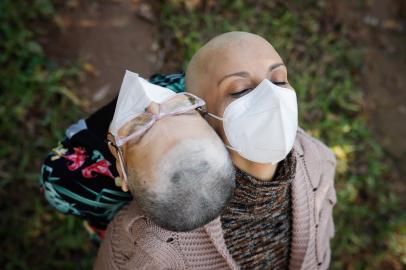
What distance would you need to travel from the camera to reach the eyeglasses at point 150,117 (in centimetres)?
152

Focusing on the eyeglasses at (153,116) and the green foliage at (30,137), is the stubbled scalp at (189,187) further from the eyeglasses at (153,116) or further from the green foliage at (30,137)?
the green foliage at (30,137)

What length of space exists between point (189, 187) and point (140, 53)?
2342 millimetres

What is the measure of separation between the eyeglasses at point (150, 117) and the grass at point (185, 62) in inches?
71.1

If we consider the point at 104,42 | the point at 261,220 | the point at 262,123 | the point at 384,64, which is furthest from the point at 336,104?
the point at 262,123

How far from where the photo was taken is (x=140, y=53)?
3.55m

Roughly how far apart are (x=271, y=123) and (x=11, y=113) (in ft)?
7.36

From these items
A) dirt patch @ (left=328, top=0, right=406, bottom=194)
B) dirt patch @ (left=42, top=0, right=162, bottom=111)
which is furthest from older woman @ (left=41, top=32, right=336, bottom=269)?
dirt patch @ (left=328, top=0, right=406, bottom=194)

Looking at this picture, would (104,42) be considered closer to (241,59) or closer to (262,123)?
(241,59)

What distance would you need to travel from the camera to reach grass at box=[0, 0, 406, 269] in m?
3.12

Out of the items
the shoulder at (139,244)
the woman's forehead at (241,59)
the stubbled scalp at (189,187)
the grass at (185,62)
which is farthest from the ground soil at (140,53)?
the stubbled scalp at (189,187)

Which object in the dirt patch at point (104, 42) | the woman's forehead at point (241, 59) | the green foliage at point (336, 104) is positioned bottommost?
the green foliage at point (336, 104)

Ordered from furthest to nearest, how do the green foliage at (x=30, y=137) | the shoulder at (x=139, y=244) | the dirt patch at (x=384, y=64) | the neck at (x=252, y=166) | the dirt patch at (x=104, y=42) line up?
the dirt patch at (x=384, y=64)
the dirt patch at (x=104, y=42)
the green foliage at (x=30, y=137)
the shoulder at (x=139, y=244)
the neck at (x=252, y=166)

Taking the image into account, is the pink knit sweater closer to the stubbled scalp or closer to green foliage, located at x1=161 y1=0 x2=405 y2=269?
the stubbled scalp

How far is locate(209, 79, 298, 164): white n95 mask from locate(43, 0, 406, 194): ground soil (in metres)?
1.97
